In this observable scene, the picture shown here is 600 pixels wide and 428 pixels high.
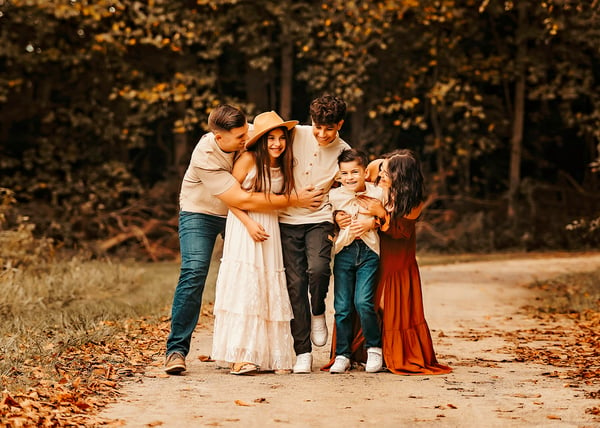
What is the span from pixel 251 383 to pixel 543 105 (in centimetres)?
1858

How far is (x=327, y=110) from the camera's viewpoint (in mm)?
6691

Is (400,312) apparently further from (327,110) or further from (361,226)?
(327,110)

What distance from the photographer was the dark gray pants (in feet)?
22.6

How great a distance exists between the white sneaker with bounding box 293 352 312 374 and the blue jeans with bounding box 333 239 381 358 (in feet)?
0.78

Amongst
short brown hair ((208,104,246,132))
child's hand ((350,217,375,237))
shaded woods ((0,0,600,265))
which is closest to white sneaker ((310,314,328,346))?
child's hand ((350,217,375,237))

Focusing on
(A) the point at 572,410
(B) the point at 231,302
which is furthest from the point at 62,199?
(A) the point at 572,410

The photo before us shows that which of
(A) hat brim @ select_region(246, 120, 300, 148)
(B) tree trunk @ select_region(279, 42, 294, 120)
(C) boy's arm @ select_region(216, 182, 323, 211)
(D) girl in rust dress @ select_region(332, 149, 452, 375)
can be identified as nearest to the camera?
(A) hat brim @ select_region(246, 120, 300, 148)

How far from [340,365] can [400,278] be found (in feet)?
2.60

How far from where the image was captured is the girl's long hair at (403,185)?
7.01 meters

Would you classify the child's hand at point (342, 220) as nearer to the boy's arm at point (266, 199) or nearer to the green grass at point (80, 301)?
the boy's arm at point (266, 199)

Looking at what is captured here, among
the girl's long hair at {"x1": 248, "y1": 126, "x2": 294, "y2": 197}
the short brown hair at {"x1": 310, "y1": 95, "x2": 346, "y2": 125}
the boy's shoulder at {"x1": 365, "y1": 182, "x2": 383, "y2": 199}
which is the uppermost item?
the short brown hair at {"x1": 310, "y1": 95, "x2": 346, "y2": 125}

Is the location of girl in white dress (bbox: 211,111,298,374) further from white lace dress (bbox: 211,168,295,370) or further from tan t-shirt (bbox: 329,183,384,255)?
tan t-shirt (bbox: 329,183,384,255)

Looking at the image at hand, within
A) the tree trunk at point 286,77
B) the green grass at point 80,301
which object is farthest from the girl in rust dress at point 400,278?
the tree trunk at point 286,77

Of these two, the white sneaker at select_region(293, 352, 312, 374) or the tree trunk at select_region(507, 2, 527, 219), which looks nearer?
the white sneaker at select_region(293, 352, 312, 374)
